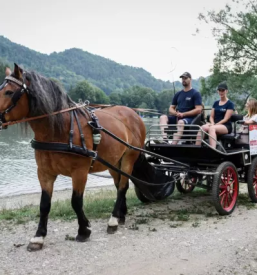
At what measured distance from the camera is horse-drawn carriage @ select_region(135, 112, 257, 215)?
20.7 ft

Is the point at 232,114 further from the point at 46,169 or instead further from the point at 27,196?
the point at 27,196

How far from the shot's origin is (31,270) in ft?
12.9

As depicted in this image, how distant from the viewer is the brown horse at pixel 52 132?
4.07 m

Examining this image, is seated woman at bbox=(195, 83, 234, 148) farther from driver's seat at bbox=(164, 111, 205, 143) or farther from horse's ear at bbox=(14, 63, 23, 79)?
horse's ear at bbox=(14, 63, 23, 79)

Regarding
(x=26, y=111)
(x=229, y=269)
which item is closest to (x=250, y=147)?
(x=229, y=269)

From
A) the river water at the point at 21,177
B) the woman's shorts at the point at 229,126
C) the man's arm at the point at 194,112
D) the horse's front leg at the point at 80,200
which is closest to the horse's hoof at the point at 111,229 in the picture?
the horse's front leg at the point at 80,200

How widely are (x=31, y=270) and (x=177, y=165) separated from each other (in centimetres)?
364

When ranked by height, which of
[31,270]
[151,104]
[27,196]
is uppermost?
[151,104]

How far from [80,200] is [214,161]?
3220 mm

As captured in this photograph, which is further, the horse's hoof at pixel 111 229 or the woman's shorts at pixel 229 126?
the woman's shorts at pixel 229 126

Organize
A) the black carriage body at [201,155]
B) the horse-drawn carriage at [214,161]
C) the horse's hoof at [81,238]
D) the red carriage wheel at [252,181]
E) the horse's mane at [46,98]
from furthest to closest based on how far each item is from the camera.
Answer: the red carriage wheel at [252,181]
the black carriage body at [201,155]
the horse-drawn carriage at [214,161]
the horse's hoof at [81,238]
the horse's mane at [46,98]

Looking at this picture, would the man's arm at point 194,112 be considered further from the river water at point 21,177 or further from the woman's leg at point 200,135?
the river water at point 21,177

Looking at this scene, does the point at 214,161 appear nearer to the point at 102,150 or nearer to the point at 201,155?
the point at 201,155

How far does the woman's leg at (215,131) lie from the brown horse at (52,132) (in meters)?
1.74
